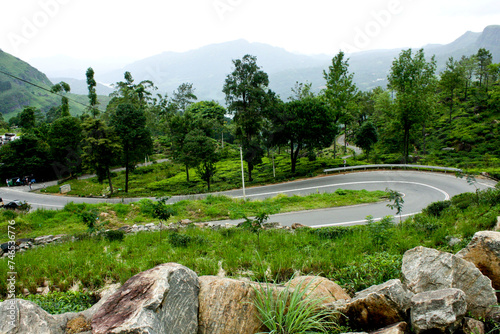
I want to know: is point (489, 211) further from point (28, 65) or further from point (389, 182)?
point (28, 65)

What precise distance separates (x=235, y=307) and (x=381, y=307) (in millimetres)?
2124

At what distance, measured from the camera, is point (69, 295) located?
6176 millimetres

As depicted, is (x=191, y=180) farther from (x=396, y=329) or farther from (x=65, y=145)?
(x=396, y=329)

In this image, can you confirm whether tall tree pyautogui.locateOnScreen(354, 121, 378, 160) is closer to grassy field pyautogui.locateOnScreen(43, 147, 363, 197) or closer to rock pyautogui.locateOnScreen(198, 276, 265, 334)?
grassy field pyautogui.locateOnScreen(43, 147, 363, 197)

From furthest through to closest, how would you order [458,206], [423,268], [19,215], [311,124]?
[311,124], [19,215], [458,206], [423,268]

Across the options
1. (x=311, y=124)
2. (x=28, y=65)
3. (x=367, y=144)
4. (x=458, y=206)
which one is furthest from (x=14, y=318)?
(x=28, y=65)

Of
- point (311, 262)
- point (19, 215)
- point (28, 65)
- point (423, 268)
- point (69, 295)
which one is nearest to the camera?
point (423, 268)

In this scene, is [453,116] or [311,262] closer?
[311,262]

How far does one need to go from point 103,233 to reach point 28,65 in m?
243

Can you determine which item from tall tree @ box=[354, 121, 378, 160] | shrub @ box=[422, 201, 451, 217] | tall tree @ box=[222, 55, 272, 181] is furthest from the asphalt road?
tall tree @ box=[354, 121, 378, 160]

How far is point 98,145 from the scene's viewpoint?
30031mm

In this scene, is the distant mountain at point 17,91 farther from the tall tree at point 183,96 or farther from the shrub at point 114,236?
the shrub at point 114,236

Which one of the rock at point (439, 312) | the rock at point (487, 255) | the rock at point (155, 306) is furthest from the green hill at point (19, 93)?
the rock at point (439, 312)

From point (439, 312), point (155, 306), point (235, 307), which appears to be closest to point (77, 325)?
point (155, 306)
